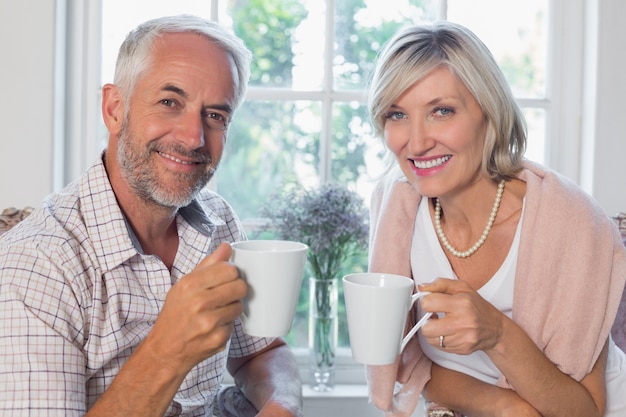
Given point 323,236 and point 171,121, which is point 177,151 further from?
point 323,236

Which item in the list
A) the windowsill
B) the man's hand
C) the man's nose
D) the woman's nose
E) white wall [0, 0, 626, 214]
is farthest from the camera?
the windowsill

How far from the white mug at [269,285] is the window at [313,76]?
42.6 inches

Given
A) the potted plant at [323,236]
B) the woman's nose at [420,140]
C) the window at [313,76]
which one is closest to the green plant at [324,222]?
the potted plant at [323,236]

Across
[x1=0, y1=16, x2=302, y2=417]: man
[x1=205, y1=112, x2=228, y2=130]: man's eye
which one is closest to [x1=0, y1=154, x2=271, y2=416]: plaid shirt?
[x1=0, y1=16, x2=302, y2=417]: man

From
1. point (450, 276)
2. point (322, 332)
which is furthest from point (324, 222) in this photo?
point (450, 276)

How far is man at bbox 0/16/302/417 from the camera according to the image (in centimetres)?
106

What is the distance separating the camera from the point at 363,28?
2.16m

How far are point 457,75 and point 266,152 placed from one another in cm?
86

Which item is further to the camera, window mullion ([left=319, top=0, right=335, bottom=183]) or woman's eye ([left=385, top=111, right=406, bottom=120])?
window mullion ([left=319, top=0, right=335, bottom=183])

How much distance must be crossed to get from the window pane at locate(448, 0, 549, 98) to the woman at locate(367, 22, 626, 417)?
701 mm

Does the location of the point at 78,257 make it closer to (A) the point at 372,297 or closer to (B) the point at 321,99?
(A) the point at 372,297

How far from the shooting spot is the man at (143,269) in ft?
3.48

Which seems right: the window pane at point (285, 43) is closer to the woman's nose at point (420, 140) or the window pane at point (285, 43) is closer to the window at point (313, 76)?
the window at point (313, 76)

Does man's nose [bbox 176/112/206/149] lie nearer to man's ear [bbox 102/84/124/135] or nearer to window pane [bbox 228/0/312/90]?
man's ear [bbox 102/84/124/135]
